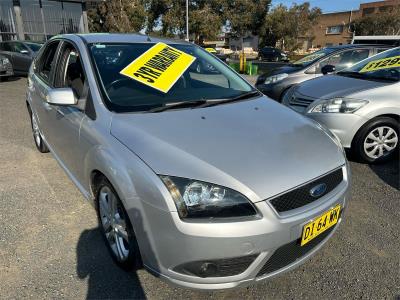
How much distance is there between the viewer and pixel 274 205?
1884mm

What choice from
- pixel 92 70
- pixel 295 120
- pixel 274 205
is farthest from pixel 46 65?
pixel 274 205

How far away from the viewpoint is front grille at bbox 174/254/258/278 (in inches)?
73.4

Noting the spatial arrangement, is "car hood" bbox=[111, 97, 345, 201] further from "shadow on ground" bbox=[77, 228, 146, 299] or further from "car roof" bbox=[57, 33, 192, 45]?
"car roof" bbox=[57, 33, 192, 45]

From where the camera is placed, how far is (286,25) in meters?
38.5

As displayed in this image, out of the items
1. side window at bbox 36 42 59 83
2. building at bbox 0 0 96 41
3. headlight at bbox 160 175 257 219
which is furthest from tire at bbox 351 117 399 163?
building at bbox 0 0 96 41

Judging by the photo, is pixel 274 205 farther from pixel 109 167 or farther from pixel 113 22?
pixel 113 22

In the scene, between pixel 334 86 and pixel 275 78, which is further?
pixel 275 78

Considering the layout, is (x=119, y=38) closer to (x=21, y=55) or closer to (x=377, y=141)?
(x=377, y=141)

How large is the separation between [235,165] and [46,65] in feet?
9.69

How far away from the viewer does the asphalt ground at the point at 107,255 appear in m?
2.26

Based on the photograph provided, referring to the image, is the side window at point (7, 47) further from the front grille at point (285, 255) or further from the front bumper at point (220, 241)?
the front grille at point (285, 255)

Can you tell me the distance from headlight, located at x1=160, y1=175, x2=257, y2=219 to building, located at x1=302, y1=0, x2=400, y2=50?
172ft

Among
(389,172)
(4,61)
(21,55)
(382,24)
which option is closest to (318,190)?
(389,172)

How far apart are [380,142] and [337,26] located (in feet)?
194
